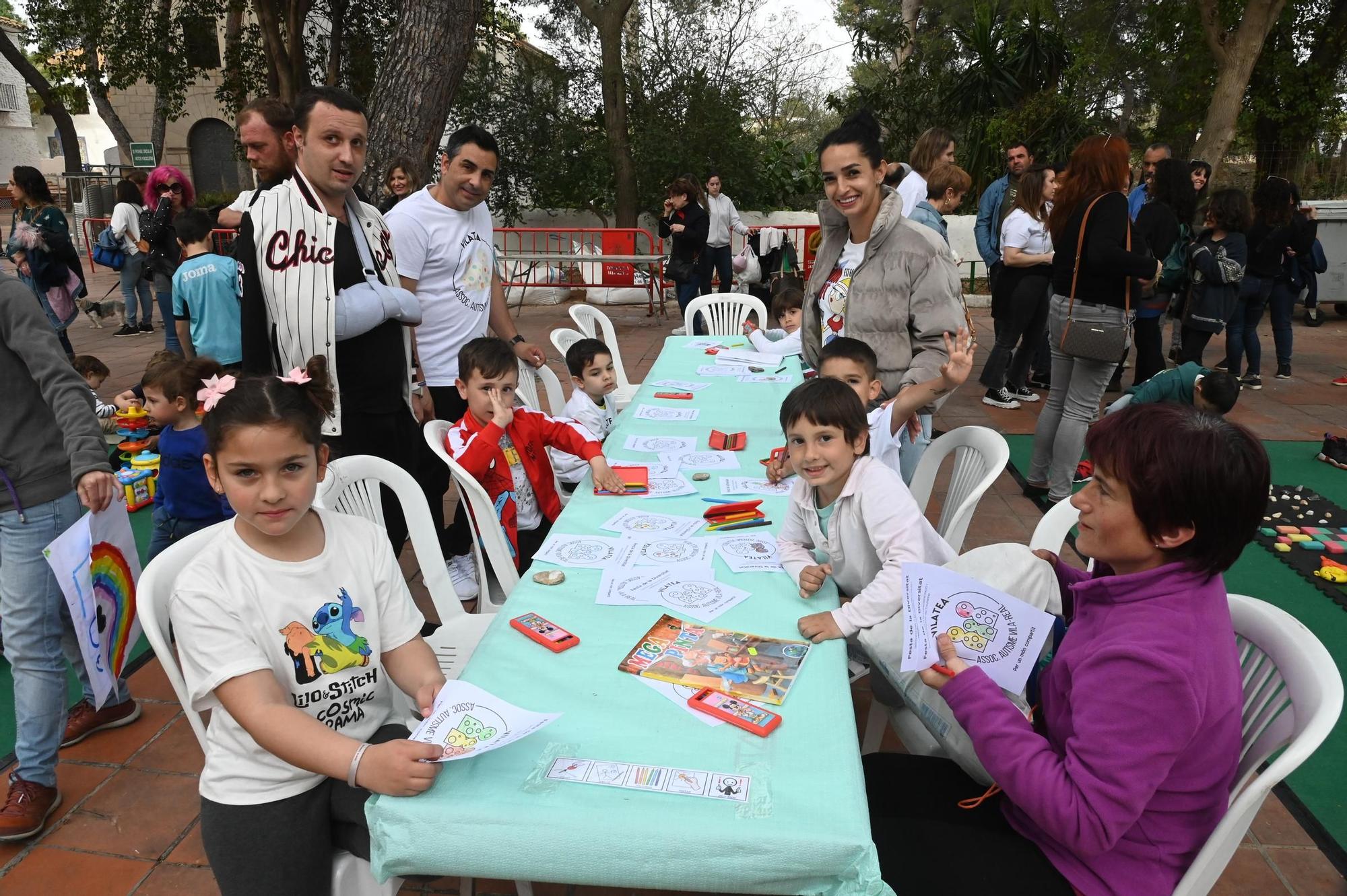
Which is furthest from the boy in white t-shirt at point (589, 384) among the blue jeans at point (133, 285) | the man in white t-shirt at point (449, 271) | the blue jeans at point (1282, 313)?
the blue jeans at point (133, 285)

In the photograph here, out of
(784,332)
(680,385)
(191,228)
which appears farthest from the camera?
(784,332)

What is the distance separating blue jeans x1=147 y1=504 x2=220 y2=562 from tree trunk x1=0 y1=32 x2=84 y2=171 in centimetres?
1740

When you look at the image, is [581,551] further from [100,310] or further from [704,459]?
[100,310]

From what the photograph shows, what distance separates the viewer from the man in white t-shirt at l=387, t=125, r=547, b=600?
3.28m

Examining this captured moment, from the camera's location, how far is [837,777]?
1.37 meters

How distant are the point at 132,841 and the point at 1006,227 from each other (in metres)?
5.95

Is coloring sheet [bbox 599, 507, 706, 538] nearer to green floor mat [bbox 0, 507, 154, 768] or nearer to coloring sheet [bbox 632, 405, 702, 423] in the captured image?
coloring sheet [bbox 632, 405, 702, 423]

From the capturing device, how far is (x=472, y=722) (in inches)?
55.7

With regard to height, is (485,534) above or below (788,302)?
below

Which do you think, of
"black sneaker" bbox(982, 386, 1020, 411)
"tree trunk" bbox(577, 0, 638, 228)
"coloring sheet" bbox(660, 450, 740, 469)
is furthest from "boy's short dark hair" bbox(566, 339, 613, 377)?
"tree trunk" bbox(577, 0, 638, 228)

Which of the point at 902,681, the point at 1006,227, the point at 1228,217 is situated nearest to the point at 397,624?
the point at 902,681

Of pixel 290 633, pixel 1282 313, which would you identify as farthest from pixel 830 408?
pixel 1282 313

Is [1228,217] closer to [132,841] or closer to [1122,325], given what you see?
[1122,325]

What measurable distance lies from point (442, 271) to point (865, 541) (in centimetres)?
214
